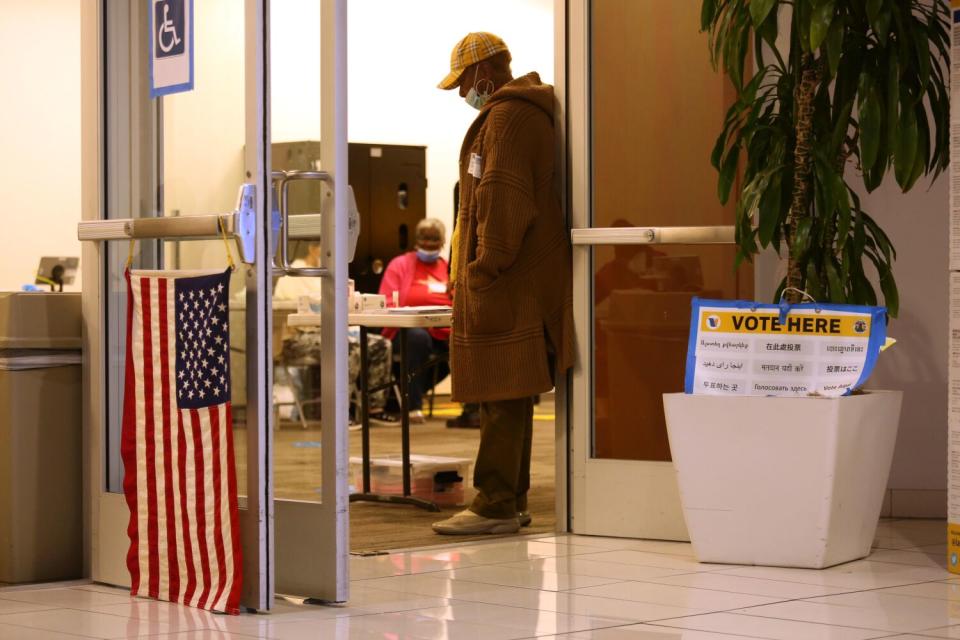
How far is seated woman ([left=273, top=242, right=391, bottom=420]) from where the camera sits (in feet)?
12.0

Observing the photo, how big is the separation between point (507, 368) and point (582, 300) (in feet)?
1.06

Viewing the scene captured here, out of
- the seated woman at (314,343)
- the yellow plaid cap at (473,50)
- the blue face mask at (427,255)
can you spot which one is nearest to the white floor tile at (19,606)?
the seated woman at (314,343)

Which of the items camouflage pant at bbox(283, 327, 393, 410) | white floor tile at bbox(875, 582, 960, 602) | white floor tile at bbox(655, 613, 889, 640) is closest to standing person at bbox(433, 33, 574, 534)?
white floor tile at bbox(875, 582, 960, 602)

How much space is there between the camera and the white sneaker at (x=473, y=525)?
4801 mm

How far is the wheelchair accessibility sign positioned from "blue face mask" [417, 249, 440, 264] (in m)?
5.24

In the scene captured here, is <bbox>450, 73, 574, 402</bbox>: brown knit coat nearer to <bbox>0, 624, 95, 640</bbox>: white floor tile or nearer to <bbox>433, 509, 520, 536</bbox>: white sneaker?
<bbox>433, 509, 520, 536</bbox>: white sneaker

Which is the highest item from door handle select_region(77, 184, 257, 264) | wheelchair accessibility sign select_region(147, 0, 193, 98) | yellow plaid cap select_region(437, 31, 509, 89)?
yellow plaid cap select_region(437, 31, 509, 89)

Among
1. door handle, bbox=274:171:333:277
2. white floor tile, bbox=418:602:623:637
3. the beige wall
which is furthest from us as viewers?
the beige wall

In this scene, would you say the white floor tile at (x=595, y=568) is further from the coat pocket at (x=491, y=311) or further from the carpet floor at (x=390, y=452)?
the coat pocket at (x=491, y=311)

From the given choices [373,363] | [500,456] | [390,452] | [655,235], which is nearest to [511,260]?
[655,235]

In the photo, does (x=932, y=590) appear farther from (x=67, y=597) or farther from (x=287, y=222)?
(x=67, y=597)

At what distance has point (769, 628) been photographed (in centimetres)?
322

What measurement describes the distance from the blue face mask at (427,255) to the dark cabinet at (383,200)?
3.66 feet

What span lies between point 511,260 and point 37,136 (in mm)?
5563
